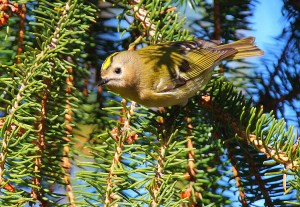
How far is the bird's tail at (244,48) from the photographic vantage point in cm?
237

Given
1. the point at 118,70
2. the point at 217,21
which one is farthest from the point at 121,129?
the point at 217,21

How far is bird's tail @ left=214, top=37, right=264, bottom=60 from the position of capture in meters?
2.37

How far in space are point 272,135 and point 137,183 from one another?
471mm

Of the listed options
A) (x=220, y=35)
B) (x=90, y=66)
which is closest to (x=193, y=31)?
(x=220, y=35)

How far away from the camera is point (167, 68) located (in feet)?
8.18

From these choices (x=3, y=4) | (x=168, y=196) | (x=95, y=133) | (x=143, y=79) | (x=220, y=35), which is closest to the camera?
(x=168, y=196)

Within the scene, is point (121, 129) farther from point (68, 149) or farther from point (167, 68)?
point (167, 68)

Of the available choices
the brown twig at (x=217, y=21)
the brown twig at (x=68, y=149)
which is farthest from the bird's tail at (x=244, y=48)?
the brown twig at (x=68, y=149)

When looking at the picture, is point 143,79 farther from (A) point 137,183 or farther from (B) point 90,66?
(A) point 137,183

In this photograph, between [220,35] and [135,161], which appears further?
[220,35]

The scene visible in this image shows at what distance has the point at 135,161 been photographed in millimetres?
1655

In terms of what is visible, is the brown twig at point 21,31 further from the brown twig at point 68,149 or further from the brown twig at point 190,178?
the brown twig at point 190,178

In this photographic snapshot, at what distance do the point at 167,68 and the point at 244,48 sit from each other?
1.27 ft

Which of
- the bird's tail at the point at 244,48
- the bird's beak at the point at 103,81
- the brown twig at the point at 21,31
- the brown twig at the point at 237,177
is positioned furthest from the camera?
the bird's tail at the point at 244,48
